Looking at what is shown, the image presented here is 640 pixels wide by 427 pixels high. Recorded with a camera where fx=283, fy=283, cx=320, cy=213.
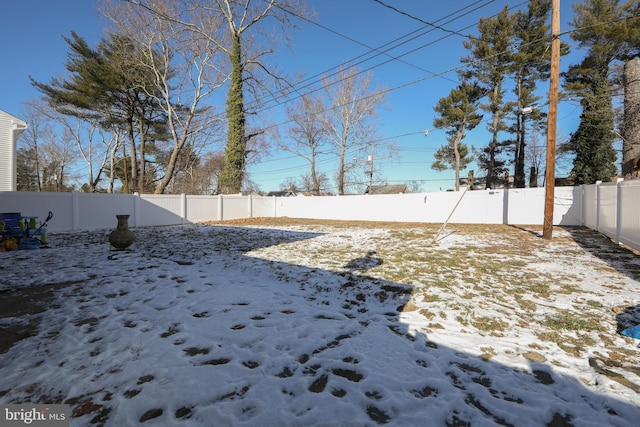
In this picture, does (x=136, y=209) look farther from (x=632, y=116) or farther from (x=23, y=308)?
(x=632, y=116)

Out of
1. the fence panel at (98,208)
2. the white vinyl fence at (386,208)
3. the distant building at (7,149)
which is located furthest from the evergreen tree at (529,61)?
the distant building at (7,149)

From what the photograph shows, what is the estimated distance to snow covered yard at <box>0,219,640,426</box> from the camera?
178 centimetres

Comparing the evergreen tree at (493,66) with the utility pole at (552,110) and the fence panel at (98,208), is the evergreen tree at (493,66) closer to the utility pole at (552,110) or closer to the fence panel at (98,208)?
the utility pole at (552,110)

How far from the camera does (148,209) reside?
13758 mm

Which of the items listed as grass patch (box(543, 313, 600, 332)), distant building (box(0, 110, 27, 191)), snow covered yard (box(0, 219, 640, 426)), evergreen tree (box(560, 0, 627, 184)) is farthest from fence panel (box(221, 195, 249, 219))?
evergreen tree (box(560, 0, 627, 184))

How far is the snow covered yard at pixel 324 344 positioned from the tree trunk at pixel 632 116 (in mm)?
13836

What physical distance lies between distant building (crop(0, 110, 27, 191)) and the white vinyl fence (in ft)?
11.3

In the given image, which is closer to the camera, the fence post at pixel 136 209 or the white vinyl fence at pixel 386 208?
the white vinyl fence at pixel 386 208

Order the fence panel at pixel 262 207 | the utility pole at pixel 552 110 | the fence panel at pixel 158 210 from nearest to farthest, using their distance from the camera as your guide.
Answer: the utility pole at pixel 552 110 < the fence panel at pixel 158 210 < the fence panel at pixel 262 207

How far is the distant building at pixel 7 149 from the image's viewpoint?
466 inches

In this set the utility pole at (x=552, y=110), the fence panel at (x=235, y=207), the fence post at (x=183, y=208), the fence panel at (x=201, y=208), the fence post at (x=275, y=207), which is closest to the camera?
the utility pole at (x=552, y=110)

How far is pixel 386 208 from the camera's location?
58.1ft

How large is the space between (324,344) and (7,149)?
1667 centimetres

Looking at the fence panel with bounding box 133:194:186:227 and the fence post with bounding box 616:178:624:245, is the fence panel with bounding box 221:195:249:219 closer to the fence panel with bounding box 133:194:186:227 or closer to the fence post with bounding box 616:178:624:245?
the fence panel with bounding box 133:194:186:227
